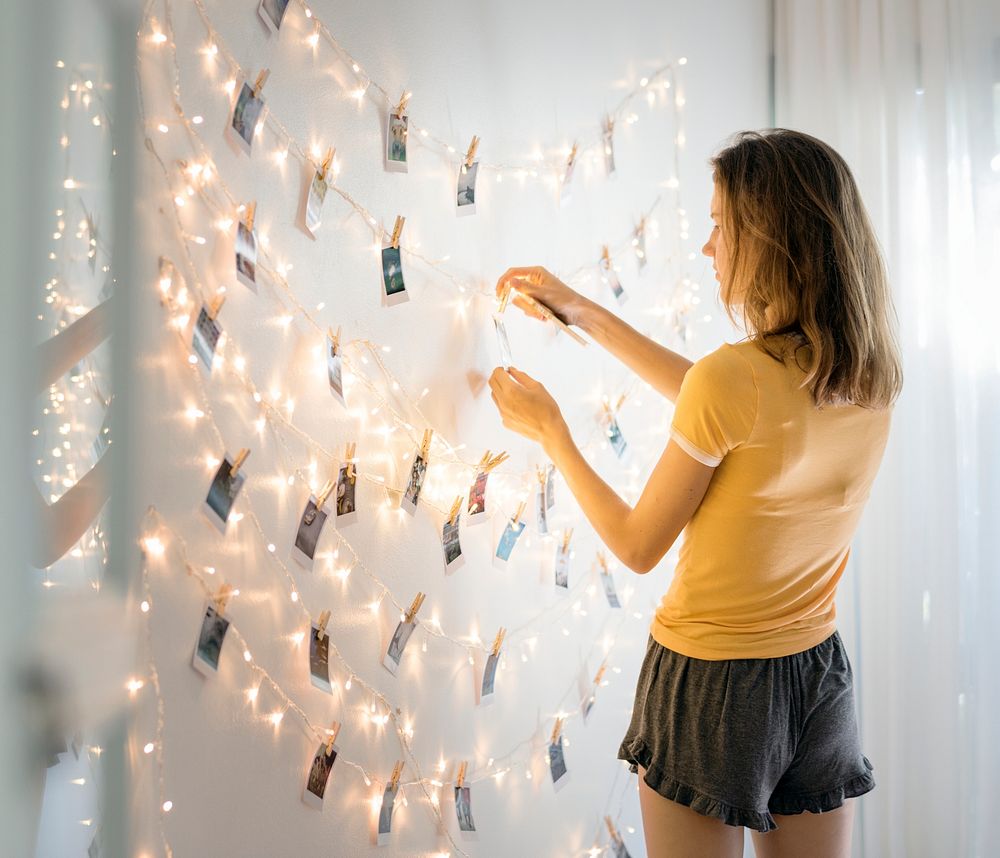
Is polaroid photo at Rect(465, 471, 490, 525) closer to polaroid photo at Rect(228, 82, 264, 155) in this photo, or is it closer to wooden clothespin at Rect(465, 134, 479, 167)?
wooden clothespin at Rect(465, 134, 479, 167)

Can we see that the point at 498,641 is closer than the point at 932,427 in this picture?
Yes

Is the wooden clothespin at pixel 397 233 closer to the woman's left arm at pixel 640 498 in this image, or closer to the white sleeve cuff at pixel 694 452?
the woman's left arm at pixel 640 498

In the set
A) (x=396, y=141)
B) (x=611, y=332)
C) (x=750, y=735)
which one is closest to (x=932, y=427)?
(x=611, y=332)

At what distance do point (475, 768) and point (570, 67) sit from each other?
49.5 inches

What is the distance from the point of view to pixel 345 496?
130cm

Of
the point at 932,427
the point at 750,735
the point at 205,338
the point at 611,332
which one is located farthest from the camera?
the point at 932,427

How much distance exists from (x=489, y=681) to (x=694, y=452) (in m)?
0.61

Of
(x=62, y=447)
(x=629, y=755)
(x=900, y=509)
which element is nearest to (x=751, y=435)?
(x=629, y=755)

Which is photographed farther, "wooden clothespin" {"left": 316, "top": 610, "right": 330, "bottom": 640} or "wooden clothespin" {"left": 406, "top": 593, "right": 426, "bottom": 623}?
"wooden clothespin" {"left": 406, "top": 593, "right": 426, "bottom": 623}

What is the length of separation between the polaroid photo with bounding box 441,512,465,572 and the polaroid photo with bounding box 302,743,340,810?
34 cm

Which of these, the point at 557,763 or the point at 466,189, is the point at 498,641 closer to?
the point at 557,763

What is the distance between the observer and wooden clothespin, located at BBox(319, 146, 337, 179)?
1.27m

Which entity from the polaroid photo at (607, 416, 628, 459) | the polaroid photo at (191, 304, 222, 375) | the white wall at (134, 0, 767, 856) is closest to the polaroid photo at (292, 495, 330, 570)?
the white wall at (134, 0, 767, 856)

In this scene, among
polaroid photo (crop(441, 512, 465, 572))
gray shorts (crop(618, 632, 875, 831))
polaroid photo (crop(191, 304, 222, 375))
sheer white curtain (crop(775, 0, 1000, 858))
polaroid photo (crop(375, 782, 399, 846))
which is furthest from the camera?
sheer white curtain (crop(775, 0, 1000, 858))
